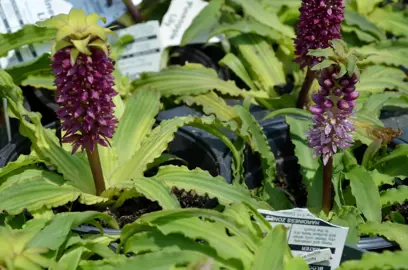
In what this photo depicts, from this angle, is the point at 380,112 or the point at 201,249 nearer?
the point at 201,249

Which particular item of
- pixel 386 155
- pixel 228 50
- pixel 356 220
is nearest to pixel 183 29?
pixel 228 50

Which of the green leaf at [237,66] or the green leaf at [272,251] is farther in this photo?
the green leaf at [237,66]

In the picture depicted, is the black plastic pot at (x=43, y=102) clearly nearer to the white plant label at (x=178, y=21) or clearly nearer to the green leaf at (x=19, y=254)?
the white plant label at (x=178, y=21)

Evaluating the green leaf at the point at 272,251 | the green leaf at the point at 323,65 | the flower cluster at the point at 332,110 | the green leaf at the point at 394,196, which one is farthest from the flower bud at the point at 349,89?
the green leaf at the point at 394,196

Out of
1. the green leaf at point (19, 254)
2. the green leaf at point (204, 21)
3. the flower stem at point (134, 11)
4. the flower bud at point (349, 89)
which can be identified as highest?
the flower stem at point (134, 11)

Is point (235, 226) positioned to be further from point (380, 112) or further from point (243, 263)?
point (380, 112)

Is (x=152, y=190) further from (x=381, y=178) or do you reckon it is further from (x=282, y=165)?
(x=381, y=178)

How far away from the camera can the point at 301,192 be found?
6.66 ft

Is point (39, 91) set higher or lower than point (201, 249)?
higher

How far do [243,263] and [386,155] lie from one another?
72 cm

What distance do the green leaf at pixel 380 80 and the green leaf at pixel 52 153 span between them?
1.05 m

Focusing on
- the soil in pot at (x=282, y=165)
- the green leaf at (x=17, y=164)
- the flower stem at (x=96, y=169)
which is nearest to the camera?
the flower stem at (x=96, y=169)

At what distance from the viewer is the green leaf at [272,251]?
1.36m

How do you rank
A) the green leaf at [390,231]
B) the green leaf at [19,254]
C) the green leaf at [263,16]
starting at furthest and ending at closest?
the green leaf at [263,16]
the green leaf at [390,231]
the green leaf at [19,254]
